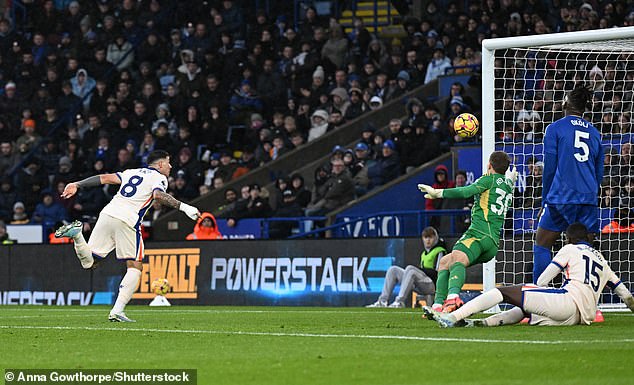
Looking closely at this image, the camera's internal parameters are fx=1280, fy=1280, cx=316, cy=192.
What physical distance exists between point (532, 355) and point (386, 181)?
47.1ft

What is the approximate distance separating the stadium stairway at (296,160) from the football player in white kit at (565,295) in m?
13.5

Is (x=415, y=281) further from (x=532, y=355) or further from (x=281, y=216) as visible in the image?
(x=532, y=355)

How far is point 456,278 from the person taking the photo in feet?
40.8

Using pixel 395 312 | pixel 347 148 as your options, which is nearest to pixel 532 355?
pixel 395 312

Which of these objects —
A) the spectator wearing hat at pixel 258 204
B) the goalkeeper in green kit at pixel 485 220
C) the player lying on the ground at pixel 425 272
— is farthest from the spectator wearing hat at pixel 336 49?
the goalkeeper in green kit at pixel 485 220

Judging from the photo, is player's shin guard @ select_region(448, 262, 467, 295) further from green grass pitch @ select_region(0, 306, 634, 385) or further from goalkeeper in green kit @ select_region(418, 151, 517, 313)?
green grass pitch @ select_region(0, 306, 634, 385)

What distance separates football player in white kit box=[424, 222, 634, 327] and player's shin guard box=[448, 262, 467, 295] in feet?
3.21

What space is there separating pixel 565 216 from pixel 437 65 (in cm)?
1252

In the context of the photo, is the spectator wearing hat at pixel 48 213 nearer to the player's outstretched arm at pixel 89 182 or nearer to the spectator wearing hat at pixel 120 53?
the spectator wearing hat at pixel 120 53

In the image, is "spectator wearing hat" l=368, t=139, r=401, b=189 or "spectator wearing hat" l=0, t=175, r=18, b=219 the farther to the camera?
"spectator wearing hat" l=0, t=175, r=18, b=219

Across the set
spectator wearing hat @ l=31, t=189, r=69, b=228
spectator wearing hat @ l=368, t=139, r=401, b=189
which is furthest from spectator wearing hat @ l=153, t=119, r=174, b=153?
spectator wearing hat @ l=368, t=139, r=401, b=189

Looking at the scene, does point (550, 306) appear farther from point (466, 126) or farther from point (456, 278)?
point (466, 126)

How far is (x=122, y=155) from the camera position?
25969 millimetres

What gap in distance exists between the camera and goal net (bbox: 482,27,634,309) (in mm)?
15141
